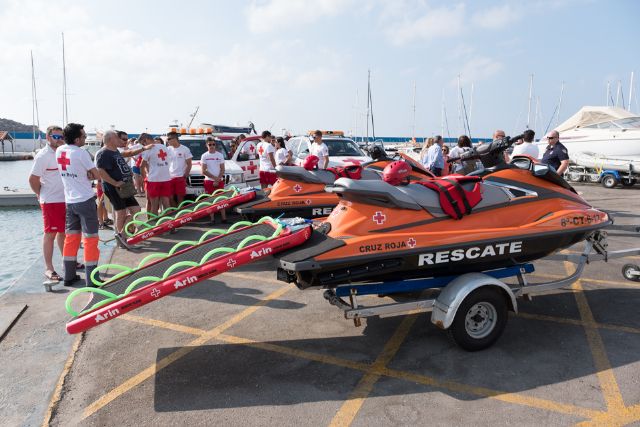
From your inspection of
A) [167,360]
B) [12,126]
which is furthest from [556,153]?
[12,126]

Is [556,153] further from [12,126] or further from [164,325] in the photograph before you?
[12,126]

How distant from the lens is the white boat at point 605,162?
1679 centimetres

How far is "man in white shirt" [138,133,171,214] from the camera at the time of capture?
8945 mm

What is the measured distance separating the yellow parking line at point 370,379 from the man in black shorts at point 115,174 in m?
5.00

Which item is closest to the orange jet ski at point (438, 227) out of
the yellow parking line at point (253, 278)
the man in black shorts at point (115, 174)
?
the yellow parking line at point (253, 278)

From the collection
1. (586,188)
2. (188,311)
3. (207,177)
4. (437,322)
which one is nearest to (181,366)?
(188,311)

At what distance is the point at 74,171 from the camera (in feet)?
18.1

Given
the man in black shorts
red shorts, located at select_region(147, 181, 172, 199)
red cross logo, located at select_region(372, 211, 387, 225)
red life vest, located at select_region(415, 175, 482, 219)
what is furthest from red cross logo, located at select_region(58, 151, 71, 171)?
red life vest, located at select_region(415, 175, 482, 219)

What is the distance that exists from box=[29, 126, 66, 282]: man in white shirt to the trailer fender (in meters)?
5.04

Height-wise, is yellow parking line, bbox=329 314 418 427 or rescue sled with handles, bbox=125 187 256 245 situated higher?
rescue sled with handles, bbox=125 187 256 245

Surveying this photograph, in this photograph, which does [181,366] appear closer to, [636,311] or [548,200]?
[548,200]

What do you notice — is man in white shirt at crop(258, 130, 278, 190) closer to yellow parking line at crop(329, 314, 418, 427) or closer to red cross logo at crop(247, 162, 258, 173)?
red cross logo at crop(247, 162, 258, 173)

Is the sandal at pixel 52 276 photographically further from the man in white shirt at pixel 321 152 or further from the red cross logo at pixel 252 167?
the red cross logo at pixel 252 167

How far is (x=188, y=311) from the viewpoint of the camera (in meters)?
5.22
